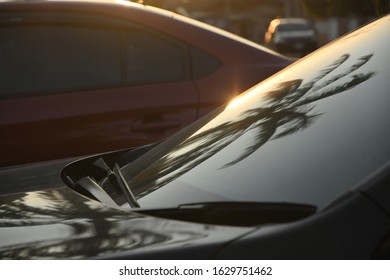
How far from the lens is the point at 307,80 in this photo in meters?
2.67

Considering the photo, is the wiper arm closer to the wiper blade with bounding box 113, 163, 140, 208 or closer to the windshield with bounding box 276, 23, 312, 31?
the wiper blade with bounding box 113, 163, 140, 208

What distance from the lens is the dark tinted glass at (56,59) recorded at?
436cm

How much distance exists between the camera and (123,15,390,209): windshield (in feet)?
6.66

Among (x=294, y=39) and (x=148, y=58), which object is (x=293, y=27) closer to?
(x=294, y=39)

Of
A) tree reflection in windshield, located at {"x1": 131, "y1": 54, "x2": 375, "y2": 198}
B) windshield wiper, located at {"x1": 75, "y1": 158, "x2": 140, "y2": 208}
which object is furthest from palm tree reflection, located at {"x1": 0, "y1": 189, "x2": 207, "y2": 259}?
tree reflection in windshield, located at {"x1": 131, "y1": 54, "x2": 375, "y2": 198}

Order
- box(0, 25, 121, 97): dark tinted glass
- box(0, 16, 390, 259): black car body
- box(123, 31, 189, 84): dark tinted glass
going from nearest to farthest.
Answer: box(0, 16, 390, 259): black car body, box(0, 25, 121, 97): dark tinted glass, box(123, 31, 189, 84): dark tinted glass

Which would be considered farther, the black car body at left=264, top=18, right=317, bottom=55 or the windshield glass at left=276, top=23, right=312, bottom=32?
the windshield glass at left=276, top=23, right=312, bottom=32

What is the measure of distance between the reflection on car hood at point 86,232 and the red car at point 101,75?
1.91 metres

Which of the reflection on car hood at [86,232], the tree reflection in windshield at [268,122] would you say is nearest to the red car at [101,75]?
the tree reflection in windshield at [268,122]

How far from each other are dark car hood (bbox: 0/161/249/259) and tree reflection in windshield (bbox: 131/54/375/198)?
10.2 inches

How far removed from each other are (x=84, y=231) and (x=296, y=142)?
1.75 feet

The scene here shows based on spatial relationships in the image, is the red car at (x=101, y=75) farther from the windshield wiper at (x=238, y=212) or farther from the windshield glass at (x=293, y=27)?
the windshield glass at (x=293, y=27)

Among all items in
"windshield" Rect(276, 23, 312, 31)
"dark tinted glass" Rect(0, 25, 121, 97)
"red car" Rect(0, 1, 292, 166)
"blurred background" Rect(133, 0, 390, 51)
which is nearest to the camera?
"red car" Rect(0, 1, 292, 166)

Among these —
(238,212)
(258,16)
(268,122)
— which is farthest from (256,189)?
(258,16)
